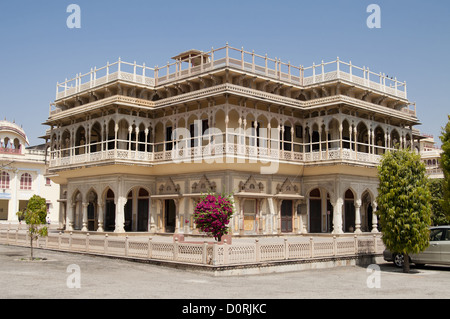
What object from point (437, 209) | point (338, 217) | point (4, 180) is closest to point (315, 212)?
point (338, 217)

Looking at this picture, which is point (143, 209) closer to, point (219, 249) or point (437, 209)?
point (219, 249)

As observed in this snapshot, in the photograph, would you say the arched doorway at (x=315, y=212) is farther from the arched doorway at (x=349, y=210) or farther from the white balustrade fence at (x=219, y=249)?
the white balustrade fence at (x=219, y=249)

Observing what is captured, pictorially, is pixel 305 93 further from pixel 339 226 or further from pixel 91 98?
pixel 91 98

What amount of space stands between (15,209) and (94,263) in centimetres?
4038

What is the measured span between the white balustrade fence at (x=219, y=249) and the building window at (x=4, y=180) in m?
33.8

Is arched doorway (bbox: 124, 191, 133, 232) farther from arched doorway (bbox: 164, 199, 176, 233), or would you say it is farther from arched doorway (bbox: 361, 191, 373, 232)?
arched doorway (bbox: 361, 191, 373, 232)

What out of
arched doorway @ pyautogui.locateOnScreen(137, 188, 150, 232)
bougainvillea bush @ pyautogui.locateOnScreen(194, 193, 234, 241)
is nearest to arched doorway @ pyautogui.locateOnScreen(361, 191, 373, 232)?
arched doorway @ pyautogui.locateOnScreen(137, 188, 150, 232)

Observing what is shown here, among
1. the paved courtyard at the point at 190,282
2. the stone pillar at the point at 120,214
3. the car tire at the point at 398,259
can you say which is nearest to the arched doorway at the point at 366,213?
the car tire at the point at 398,259

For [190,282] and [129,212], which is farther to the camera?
[129,212]

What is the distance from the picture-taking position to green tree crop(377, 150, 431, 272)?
16562 millimetres

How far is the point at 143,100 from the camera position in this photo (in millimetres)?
28797

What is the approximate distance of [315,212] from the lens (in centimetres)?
2986

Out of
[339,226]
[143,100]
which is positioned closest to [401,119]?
[339,226]

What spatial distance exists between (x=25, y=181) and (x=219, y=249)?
4571 cm
